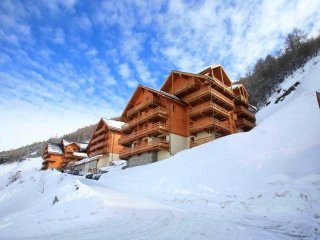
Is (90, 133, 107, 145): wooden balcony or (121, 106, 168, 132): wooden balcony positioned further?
(90, 133, 107, 145): wooden balcony

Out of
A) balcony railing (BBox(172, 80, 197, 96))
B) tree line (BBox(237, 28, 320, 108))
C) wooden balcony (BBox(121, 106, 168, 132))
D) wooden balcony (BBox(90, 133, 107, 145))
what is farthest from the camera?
wooden balcony (BBox(90, 133, 107, 145))

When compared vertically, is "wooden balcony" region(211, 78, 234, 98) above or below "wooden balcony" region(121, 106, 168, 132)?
above

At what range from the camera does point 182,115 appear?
37.9 meters

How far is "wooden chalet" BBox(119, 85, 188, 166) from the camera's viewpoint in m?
35.0

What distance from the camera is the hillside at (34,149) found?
140 metres

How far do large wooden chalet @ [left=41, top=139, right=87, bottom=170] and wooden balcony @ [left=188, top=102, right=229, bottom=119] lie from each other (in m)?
60.9

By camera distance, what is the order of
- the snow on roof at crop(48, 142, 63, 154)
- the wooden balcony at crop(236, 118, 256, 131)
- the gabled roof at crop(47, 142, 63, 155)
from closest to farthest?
the wooden balcony at crop(236, 118, 256, 131) < the gabled roof at crop(47, 142, 63, 155) < the snow on roof at crop(48, 142, 63, 154)

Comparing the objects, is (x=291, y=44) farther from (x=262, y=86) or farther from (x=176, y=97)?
(x=176, y=97)

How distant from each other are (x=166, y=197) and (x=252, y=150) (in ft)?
26.0

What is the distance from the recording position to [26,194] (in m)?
26.1

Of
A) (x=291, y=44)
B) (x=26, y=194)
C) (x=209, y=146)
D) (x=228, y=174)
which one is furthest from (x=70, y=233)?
(x=291, y=44)

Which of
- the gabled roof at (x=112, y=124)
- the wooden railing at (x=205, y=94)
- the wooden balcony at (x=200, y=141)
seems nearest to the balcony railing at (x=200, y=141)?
the wooden balcony at (x=200, y=141)

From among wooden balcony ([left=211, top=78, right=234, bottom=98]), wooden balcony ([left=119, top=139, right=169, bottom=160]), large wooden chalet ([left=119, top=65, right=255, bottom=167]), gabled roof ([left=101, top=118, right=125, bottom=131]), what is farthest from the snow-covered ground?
gabled roof ([left=101, top=118, right=125, bottom=131])

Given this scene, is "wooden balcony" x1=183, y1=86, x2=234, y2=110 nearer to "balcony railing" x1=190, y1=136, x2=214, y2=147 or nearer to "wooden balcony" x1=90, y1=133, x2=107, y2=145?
"balcony railing" x1=190, y1=136, x2=214, y2=147
